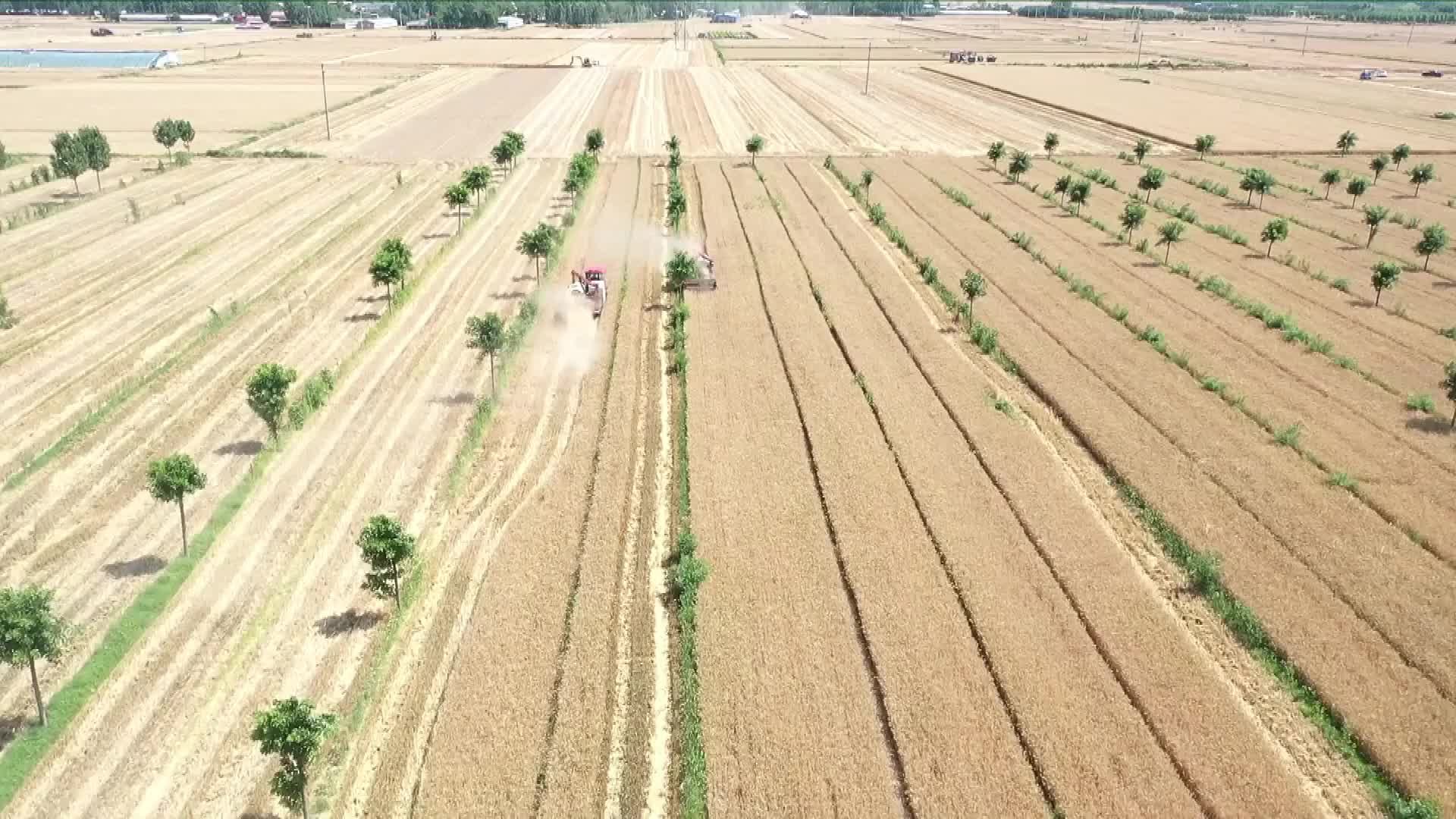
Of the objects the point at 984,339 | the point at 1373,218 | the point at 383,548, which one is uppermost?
the point at 1373,218

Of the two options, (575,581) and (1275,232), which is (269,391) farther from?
(1275,232)

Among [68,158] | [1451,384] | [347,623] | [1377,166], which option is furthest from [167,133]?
[1377,166]

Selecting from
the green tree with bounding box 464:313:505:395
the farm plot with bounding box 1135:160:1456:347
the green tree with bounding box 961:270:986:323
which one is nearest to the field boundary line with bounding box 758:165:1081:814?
the green tree with bounding box 961:270:986:323

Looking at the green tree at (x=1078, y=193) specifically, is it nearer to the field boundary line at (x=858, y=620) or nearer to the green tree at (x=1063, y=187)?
the green tree at (x=1063, y=187)

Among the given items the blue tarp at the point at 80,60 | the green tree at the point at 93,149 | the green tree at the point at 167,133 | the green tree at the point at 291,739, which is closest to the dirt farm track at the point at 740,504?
the green tree at the point at 291,739

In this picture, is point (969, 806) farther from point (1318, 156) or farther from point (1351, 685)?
point (1318, 156)

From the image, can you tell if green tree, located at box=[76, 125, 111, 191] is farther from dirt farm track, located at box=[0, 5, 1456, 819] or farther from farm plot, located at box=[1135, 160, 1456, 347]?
farm plot, located at box=[1135, 160, 1456, 347]
